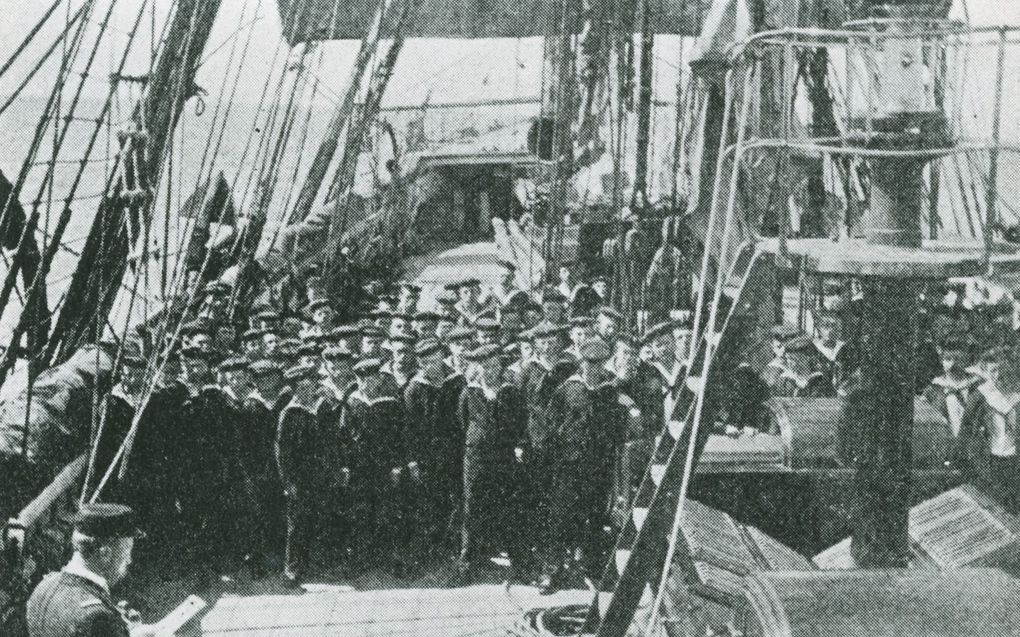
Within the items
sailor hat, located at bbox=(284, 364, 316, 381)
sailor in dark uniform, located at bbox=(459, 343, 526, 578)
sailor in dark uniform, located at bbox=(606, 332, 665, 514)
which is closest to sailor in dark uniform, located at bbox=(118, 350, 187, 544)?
sailor hat, located at bbox=(284, 364, 316, 381)

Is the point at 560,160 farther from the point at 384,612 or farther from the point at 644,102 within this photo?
the point at 384,612

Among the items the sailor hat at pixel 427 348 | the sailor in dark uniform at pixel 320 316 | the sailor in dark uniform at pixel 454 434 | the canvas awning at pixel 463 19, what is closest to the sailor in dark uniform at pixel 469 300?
the sailor in dark uniform at pixel 320 316

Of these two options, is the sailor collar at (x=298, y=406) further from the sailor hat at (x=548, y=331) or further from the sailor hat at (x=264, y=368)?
the sailor hat at (x=548, y=331)

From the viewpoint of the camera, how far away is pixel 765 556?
410 cm

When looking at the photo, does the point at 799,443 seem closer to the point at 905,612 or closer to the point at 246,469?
the point at 905,612

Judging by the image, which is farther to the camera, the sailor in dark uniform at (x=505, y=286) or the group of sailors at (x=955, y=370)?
the sailor in dark uniform at (x=505, y=286)

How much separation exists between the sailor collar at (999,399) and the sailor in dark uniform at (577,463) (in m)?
2.29

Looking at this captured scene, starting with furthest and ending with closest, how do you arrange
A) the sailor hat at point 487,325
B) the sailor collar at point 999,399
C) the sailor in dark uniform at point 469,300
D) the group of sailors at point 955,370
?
the sailor in dark uniform at point 469,300
the sailor hat at point 487,325
the sailor collar at point 999,399
the group of sailors at point 955,370

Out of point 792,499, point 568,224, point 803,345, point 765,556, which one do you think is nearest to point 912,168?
point 765,556

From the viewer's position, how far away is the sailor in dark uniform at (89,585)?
369 cm

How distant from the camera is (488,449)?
737 cm

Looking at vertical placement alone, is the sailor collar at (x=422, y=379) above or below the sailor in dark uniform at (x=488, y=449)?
above

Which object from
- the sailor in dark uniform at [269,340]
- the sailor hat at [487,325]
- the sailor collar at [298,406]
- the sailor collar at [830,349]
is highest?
the sailor hat at [487,325]

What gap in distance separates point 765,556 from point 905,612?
4.86 ft
